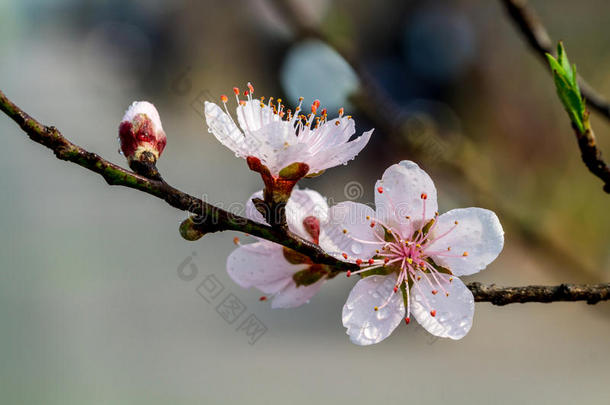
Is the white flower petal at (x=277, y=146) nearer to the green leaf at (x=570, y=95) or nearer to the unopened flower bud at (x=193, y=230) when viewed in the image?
the unopened flower bud at (x=193, y=230)

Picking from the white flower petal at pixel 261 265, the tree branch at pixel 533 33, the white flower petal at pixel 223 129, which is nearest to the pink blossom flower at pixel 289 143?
the white flower petal at pixel 223 129

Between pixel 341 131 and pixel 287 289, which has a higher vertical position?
pixel 341 131

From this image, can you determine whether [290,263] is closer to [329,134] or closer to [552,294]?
[329,134]

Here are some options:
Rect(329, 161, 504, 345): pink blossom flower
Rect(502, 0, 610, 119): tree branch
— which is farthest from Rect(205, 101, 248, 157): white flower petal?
Rect(502, 0, 610, 119): tree branch

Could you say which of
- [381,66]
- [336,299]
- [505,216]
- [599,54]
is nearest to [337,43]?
[505,216]

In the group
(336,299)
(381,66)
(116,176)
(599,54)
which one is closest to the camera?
(116,176)

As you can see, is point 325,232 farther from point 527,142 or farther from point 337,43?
point 527,142

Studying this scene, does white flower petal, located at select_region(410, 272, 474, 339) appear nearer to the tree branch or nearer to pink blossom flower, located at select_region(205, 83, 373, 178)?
pink blossom flower, located at select_region(205, 83, 373, 178)
